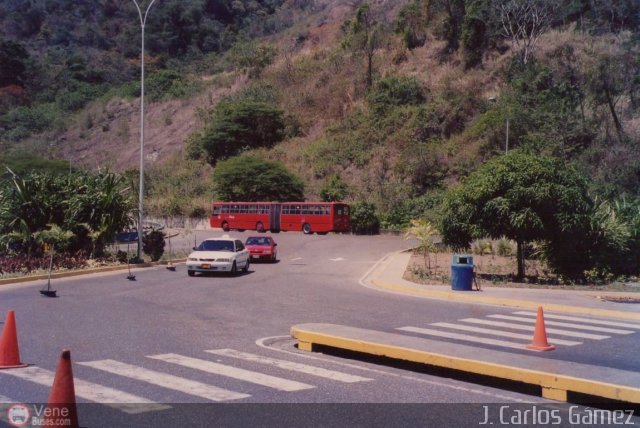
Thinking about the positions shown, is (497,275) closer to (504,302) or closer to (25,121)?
(504,302)

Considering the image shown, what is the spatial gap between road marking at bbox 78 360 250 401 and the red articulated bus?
42.5 meters

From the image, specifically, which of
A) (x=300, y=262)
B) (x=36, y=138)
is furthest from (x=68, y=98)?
(x=300, y=262)

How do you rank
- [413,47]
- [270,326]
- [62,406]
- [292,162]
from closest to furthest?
[62,406] → [270,326] → [292,162] → [413,47]

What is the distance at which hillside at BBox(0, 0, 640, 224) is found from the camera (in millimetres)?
56469

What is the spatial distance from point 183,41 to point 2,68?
3137cm

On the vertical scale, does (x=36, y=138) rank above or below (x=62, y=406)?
above

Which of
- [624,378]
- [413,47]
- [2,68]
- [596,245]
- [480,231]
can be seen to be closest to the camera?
[624,378]

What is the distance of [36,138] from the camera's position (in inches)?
4195

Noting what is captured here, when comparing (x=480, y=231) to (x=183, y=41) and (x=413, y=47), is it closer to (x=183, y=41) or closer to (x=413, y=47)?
(x=413, y=47)

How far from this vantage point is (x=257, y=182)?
6397cm

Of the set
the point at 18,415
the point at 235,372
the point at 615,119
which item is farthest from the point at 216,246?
the point at 615,119

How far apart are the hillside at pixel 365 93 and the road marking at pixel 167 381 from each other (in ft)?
108

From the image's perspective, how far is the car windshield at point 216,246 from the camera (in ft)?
84.4

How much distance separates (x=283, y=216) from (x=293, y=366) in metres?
45.0
